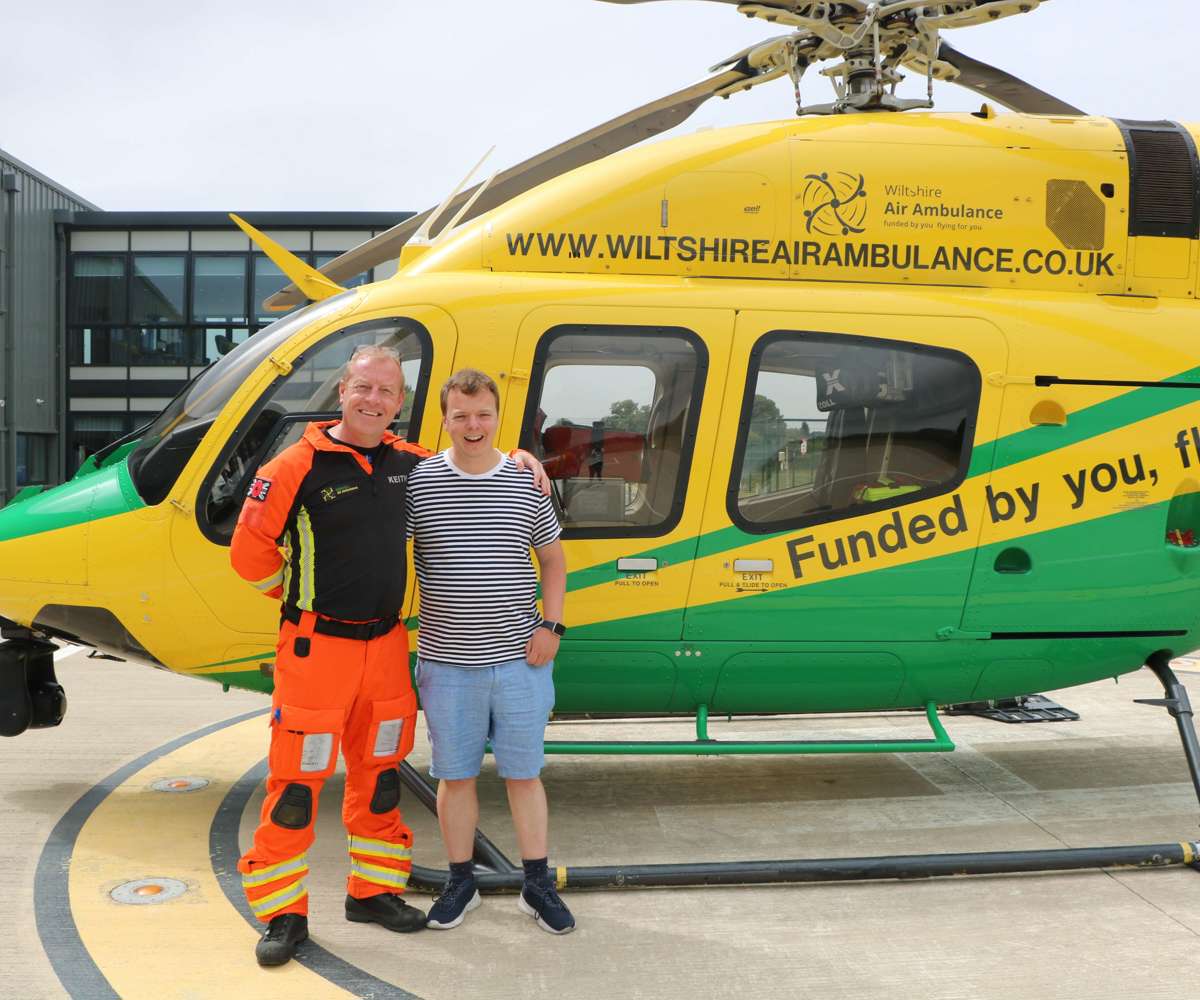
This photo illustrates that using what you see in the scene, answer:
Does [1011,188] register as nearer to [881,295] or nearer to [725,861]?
[881,295]

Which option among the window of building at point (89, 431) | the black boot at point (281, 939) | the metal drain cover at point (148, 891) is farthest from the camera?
the window of building at point (89, 431)

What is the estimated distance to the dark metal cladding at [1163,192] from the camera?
16.1ft

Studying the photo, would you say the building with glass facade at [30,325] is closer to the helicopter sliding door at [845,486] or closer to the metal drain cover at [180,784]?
the metal drain cover at [180,784]

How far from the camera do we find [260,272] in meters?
21.7

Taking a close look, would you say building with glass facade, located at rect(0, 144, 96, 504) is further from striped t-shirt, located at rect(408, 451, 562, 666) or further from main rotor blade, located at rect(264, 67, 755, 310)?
striped t-shirt, located at rect(408, 451, 562, 666)

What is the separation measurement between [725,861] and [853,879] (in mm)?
507

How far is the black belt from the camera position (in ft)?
11.6

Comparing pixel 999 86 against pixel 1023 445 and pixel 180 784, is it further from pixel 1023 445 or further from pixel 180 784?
pixel 180 784

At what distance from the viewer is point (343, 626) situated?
354 centimetres

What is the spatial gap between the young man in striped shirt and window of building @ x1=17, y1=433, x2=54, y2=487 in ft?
66.7

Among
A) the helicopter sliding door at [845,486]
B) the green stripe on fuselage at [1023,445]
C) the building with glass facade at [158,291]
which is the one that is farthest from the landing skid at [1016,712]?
the building with glass facade at [158,291]

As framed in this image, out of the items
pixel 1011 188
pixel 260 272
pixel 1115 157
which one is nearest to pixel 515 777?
pixel 1011 188

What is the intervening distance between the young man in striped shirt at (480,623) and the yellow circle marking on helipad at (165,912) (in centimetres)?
65

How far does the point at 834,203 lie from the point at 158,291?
2040 centimetres
